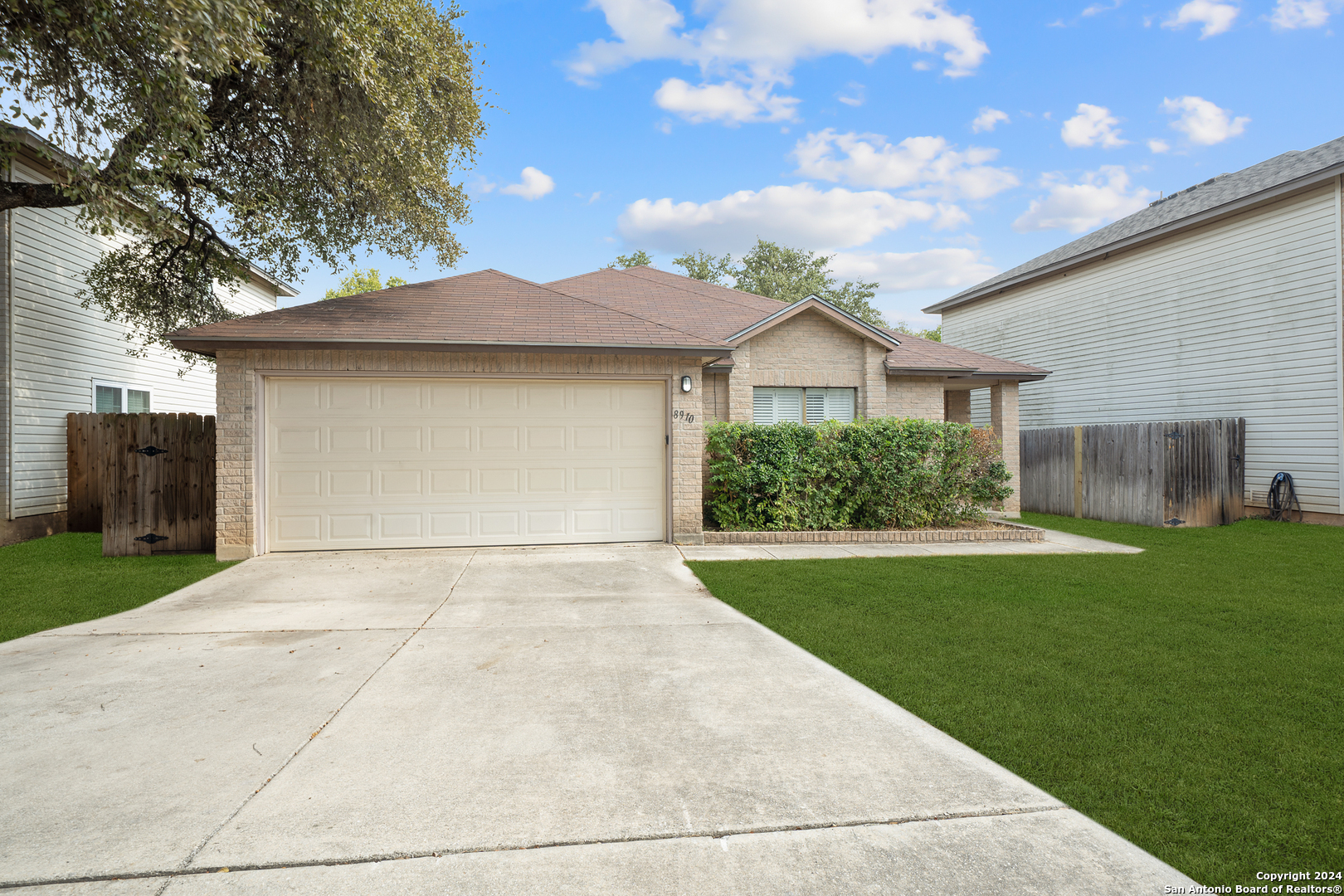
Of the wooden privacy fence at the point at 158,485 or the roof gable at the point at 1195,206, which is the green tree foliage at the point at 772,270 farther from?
the wooden privacy fence at the point at 158,485

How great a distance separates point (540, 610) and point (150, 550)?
7.04 meters

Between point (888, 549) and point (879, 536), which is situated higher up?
point (879, 536)

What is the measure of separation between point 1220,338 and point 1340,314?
2328 millimetres

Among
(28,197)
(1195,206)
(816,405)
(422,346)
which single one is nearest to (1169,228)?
(1195,206)

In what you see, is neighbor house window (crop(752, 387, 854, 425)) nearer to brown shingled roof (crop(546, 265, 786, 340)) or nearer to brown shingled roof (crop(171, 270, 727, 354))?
brown shingled roof (crop(546, 265, 786, 340))

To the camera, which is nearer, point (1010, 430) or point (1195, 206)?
point (1010, 430)

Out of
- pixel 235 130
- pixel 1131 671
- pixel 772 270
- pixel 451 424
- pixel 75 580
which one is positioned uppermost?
pixel 772 270

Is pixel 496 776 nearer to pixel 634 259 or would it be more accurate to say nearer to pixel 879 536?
pixel 879 536

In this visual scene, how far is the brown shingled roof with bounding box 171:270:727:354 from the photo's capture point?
29.4 feet

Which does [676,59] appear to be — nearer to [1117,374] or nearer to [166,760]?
[1117,374]

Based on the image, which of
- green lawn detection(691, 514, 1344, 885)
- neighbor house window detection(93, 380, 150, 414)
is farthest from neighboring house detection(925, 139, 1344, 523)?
neighbor house window detection(93, 380, 150, 414)

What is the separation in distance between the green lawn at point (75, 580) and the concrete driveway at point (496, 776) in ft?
3.36

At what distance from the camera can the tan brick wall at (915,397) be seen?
44.5 ft

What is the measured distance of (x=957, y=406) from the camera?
16.3 metres
